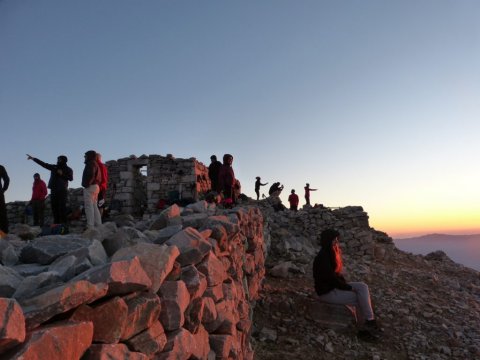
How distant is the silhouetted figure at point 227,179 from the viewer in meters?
8.52

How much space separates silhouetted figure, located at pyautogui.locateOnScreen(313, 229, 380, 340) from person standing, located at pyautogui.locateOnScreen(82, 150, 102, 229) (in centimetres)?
376

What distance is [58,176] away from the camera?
732 centimetres

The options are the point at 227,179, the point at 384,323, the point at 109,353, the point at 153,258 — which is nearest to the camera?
the point at 109,353

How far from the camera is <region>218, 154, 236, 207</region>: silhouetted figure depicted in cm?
852

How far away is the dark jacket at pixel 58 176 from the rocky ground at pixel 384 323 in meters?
4.36

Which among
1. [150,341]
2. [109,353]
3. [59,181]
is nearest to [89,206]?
[59,181]

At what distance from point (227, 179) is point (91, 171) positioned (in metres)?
3.23

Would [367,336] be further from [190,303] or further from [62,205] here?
[62,205]

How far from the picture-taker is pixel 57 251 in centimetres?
249

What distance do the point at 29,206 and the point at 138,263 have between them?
13.7m

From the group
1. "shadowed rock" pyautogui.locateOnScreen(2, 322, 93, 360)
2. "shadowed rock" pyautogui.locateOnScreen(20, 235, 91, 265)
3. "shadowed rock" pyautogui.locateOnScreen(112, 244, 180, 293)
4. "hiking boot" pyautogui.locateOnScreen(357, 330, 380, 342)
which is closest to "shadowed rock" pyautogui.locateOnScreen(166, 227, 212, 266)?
"shadowed rock" pyautogui.locateOnScreen(112, 244, 180, 293)

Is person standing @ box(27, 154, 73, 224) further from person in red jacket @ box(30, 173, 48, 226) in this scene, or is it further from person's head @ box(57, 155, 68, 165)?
person in red jacket @ box(30, 173, 48, 226)

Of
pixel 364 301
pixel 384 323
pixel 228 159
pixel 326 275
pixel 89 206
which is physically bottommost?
pixel 384 323

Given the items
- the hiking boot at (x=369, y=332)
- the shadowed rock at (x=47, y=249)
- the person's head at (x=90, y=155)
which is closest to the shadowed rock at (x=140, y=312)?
the shadowed rock at (x=47, y=249)
